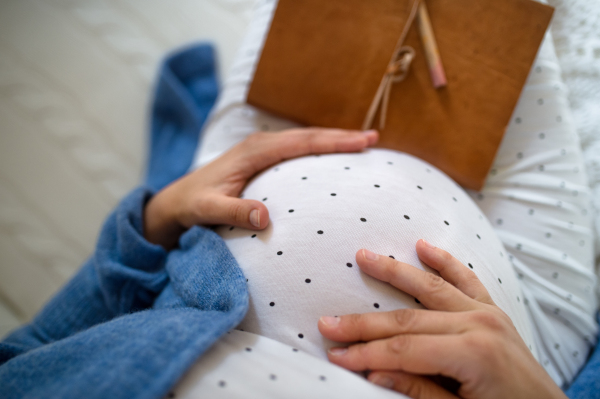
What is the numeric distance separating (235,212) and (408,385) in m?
0.32

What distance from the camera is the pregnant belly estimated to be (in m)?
0.43

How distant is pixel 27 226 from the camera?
0.83 m

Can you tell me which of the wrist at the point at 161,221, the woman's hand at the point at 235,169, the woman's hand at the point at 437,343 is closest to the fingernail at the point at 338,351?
the woman's hand at the point at 437,343

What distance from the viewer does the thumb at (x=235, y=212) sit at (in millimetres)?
496

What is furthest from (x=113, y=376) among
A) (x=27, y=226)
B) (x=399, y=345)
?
(x=27, y=226)

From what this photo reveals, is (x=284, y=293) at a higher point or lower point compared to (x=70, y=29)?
lower

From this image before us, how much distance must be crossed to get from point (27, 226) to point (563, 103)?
4.02 ft

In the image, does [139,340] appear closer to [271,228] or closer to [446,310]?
[271,228]

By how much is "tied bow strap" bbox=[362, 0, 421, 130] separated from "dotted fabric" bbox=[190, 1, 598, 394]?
0.34 feet

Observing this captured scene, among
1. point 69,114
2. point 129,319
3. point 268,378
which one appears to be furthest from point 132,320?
point 69,114

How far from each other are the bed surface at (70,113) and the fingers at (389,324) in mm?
726

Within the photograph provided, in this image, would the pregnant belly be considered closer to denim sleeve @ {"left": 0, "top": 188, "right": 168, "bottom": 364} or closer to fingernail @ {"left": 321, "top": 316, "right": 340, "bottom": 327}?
fingernail @ {"left": 321, "top": 316, "right": 340, "bottom": 327}

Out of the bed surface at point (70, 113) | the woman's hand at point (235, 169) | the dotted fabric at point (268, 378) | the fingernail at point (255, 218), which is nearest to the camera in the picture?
the dotted fabric at point (268, 378)

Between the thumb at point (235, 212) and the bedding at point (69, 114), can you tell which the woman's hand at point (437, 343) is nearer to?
the thumb at point (235, 212)
